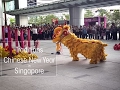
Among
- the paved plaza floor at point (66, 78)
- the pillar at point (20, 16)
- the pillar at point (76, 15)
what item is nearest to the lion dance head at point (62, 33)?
the paved plaza floor at point (66, 78)

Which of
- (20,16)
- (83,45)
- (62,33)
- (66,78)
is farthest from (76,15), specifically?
(66,78)

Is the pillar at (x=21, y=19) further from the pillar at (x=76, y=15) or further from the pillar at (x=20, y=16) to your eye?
the pillar at (x=76, y=15)

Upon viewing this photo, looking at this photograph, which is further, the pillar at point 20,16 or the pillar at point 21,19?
the pillar at point 21,19

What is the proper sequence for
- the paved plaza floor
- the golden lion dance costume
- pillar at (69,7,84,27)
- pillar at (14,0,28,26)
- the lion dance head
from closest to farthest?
the paved plaza floor, the golden lion dance costume, the lion dance head, pillar at (69,7,84,27), pillar at (14,0,28,26)

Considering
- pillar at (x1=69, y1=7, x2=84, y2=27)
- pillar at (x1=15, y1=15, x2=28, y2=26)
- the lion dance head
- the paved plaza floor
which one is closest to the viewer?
the paved plaza floor

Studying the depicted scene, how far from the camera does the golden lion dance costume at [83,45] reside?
7.79 metres

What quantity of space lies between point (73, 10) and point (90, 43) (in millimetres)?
15465

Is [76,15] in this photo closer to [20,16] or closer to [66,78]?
[20,16]

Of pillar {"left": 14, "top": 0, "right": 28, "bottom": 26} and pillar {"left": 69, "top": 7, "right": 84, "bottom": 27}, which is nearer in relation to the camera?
pillar {"left": 69, "top": 7, "right": 84, "bottom": 27}

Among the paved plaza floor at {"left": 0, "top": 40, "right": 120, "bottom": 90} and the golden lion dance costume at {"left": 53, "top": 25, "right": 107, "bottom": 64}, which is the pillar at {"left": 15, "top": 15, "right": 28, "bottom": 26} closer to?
the golden lion dance costume at {"left": 53, "top": 25, "right": 107, "bottom": 64}

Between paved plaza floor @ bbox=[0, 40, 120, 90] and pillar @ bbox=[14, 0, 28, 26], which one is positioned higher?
pillar @ bbox=[14, 0, 28, 26]

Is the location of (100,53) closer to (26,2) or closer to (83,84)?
(83,84)

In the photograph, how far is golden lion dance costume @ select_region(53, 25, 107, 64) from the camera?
7.79 meters

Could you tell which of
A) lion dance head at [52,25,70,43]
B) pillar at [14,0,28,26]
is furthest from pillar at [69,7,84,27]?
lion dance head at [52,25,70,43]
